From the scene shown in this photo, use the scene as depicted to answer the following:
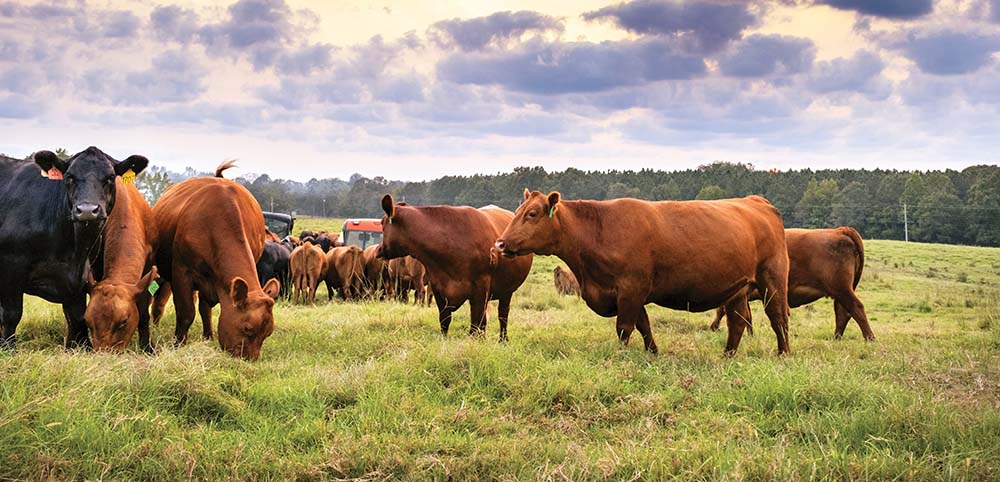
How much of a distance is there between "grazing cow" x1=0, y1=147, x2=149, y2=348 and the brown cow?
0.24 m

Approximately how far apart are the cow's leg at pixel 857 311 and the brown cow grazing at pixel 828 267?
13 mm

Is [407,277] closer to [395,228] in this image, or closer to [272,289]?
[395,228]

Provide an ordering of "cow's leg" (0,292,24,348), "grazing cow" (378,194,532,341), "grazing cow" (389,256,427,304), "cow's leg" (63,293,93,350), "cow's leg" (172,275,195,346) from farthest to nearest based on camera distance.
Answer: "grazing cow" (389,256,427,304) → "grazing cow" (378,194,532,341) → "cow's leg" (172,275,195,346) → "cow's leg" (63,293,93,350) → "cow's leg" (0,292,24,348)

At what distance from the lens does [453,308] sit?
8656mm

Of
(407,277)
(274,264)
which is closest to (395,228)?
(407,277)

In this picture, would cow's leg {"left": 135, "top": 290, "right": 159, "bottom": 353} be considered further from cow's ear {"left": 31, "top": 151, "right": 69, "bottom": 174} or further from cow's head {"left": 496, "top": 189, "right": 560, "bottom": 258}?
cow's head {"left": 496, "top": 189, "right": 560, "bottom": 258}

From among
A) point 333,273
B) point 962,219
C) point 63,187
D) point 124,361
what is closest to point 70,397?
point 124,361

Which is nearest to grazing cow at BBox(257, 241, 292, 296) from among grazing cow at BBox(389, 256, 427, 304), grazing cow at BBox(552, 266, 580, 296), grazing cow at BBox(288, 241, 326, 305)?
grazing cow at BBox(288, 241, 326, 305)

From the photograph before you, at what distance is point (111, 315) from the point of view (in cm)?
639

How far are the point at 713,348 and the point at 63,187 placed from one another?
23.1 ft

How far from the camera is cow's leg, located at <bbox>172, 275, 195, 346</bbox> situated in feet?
25.8

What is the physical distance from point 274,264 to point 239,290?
32.1ft

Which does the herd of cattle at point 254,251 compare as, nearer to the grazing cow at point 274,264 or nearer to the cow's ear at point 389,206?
the cow's ear at point 389,206

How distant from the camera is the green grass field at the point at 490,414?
4109 millimetres
